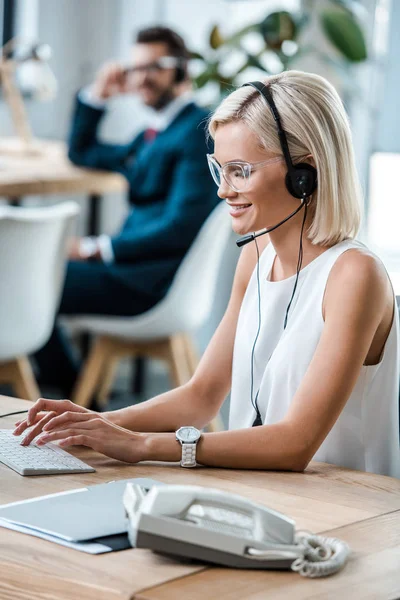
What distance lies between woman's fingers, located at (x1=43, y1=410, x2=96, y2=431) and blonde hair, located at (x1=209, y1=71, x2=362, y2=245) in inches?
19.8

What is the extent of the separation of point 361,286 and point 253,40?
312 cm

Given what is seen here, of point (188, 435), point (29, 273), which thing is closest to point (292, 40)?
point (29, 273)

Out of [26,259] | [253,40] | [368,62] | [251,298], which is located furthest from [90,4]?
[251,298]

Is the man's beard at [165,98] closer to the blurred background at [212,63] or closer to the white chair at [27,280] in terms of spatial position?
the blurred background at [212,63]

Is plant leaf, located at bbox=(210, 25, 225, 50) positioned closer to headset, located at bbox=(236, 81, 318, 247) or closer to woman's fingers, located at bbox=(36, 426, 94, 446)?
headset, located at bbox=(236, 81, 318, 247)

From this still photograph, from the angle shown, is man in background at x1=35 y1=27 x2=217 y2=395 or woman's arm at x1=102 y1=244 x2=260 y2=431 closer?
woman's arm at x1=102 y1=244 x2=260 y2=431

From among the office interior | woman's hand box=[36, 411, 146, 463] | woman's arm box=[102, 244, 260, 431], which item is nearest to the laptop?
the office interior

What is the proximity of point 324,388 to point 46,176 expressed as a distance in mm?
2262

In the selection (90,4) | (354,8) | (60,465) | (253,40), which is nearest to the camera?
(60,465)

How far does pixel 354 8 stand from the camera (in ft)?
13.1

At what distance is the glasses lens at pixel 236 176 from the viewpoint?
1697mm

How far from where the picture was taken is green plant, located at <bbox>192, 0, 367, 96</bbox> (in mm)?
3742

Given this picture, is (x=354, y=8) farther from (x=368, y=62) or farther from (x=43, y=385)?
(x=43, y=385)

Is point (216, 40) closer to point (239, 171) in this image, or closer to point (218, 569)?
point (239, 171)
